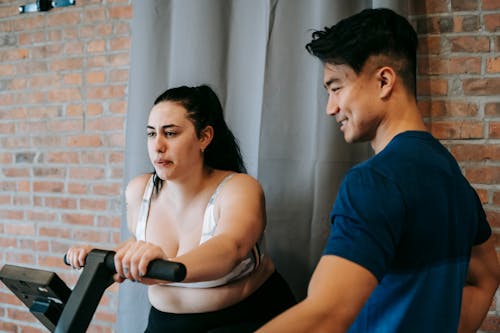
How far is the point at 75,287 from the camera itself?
1.00 m

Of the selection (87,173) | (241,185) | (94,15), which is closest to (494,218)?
(241,185)

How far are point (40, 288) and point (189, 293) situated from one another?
51 centimetres

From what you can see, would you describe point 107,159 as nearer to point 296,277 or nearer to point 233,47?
point 233,47

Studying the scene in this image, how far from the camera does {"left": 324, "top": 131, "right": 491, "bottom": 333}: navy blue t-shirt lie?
800mm

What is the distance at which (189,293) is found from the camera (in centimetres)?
151

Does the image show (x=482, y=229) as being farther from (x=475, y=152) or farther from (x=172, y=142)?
(x=172, y=142)

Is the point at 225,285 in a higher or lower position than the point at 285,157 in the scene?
lower

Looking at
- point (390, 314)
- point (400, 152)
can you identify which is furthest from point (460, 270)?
point (400, 152)

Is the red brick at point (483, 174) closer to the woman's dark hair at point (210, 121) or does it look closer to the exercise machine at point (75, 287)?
the woman's dark hair at point (210, 121)

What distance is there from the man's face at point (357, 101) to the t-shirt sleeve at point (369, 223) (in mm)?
190

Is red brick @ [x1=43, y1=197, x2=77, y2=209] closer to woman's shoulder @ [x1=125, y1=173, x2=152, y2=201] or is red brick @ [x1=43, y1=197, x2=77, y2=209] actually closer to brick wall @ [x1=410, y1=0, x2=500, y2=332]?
woman's shoulder @ [x1=125, y1=173, x2=152, y2=201]

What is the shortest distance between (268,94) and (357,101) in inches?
33.6

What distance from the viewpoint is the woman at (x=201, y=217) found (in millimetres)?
1476

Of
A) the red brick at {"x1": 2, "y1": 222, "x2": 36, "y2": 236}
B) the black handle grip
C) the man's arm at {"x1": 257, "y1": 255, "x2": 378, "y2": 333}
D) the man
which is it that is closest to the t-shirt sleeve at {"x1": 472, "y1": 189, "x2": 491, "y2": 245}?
the man
